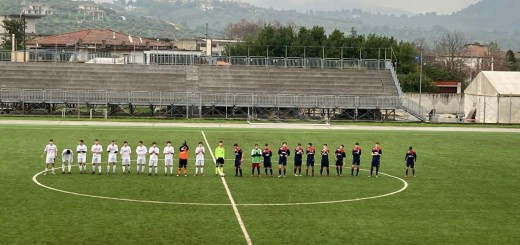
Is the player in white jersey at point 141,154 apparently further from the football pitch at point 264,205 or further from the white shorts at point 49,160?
the white shorts at point 49,160

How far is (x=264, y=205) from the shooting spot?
34688 mm

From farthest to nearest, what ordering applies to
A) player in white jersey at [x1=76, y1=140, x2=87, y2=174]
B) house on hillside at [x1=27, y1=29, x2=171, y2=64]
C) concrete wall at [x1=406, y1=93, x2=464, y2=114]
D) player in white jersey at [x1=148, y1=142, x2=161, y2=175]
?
house on hillside at [x1=27, y1=29, x2=171, y2=64]
concrete wall at [x1=406, y1=93, x2=464, y2=114]
player in white jersey at [x1=76, y1=140, x2=87, y2=174]
player in white jersey at [x1=148, y1=142, x2=161, y2=175]

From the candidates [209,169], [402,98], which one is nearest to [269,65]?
[402,98]

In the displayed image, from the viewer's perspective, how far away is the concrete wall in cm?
10512

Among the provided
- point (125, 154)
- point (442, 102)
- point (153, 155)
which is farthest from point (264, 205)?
point (442, 102)

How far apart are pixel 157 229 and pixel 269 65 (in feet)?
231

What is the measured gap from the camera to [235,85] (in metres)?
90.8

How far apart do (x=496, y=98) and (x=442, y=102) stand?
743 inches

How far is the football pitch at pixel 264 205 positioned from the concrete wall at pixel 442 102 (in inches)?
1998

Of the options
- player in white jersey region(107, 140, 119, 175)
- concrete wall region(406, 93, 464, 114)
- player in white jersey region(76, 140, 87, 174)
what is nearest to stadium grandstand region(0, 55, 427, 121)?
concrete wall region(406, 93, 464, 114)

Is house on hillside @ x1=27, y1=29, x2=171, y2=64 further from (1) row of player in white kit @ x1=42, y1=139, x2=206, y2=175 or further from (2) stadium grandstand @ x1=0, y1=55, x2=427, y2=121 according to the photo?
(1) row of player in white kit @ x1=42, y1=139, x2=206, y2=175

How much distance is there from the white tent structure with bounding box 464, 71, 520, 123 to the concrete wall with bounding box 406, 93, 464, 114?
1222 centimetres

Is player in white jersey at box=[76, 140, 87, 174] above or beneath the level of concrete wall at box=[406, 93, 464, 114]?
beneath

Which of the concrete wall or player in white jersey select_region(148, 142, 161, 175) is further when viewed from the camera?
the concrete wall
